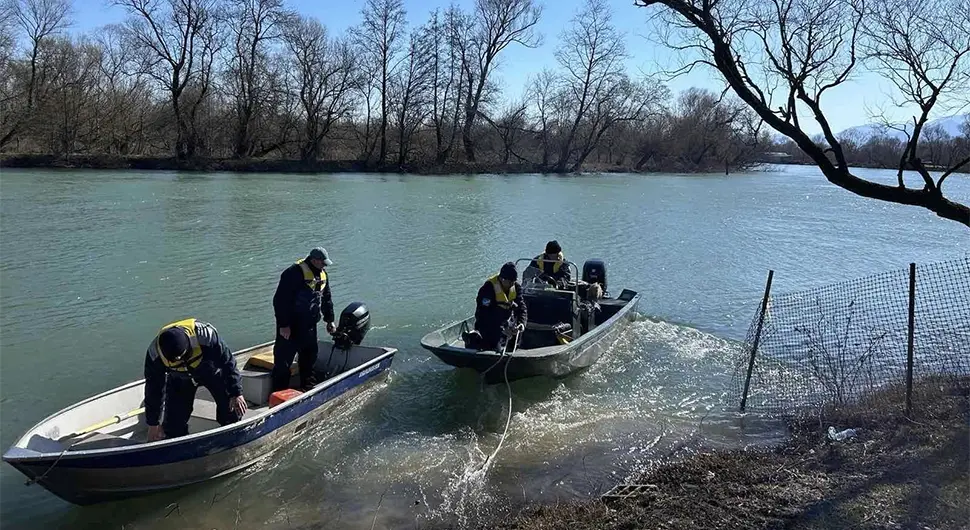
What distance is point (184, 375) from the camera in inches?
229

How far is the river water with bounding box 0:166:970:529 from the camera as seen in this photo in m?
6.26

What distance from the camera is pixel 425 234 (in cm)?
2136

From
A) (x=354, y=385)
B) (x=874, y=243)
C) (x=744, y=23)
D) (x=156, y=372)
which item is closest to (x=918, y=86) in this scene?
(x=744, y=23)

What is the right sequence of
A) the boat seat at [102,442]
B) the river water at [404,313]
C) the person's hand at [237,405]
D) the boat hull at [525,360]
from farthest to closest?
the boat hull at [525,360]
the river water at [404,313]
the person's hand at [237,405]
the boat seat at [102,442]

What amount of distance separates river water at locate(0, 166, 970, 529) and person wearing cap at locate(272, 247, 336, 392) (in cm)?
89

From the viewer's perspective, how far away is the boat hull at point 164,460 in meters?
5.33

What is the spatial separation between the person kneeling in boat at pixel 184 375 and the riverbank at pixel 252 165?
38453 mm

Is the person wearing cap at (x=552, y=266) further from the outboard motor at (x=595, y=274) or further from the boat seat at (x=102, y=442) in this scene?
the boat seat at (x=102, y=442)

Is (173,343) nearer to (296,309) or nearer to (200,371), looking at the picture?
(200,371)

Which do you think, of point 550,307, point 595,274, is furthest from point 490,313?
point 595,274

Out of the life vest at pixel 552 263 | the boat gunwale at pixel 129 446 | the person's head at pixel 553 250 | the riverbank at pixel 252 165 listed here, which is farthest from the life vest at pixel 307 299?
the riverbank at pixel 252 165

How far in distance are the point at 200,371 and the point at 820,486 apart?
5101 mm

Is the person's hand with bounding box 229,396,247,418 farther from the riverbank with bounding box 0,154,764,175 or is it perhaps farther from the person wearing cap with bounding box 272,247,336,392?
the riverbank with bounding box 0,154,764,175

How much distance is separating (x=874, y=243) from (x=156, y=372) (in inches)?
928
